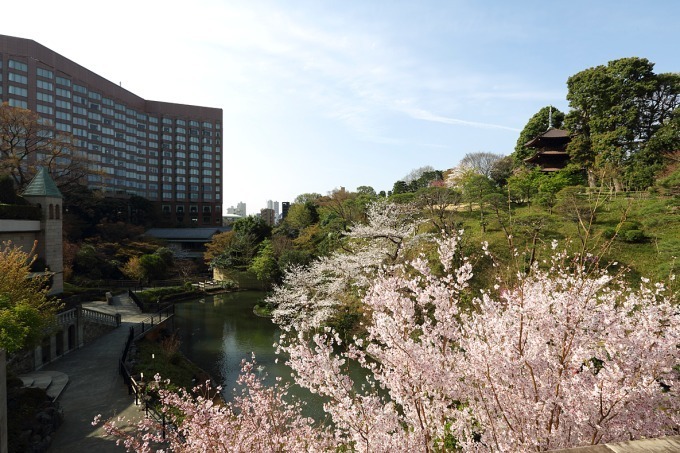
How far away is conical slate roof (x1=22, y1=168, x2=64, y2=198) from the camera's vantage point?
19891mm

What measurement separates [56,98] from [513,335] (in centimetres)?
6758

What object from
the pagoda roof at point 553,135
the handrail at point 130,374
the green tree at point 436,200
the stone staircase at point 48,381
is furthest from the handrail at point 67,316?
the pagoda roof at point 553,135

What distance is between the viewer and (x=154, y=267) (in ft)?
111

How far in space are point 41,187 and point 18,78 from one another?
1646 inches

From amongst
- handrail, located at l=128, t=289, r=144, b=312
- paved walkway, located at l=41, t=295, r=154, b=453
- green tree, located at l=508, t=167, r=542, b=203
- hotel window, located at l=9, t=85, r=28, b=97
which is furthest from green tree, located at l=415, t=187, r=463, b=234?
hotel window, located at l=9, t=85, r=28, b=97

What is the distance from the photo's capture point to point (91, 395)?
503 inches

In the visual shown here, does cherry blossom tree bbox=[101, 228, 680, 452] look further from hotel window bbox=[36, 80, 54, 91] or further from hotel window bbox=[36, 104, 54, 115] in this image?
hotel window bbox=[36, 80, 54, 91]

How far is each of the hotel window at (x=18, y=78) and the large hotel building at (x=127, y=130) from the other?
7 cm

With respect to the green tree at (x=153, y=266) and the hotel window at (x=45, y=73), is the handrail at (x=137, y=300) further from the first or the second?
the hotel window at (x=45, y=73)

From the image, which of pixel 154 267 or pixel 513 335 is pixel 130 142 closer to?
pixel 154 267

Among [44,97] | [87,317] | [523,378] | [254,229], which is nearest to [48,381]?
[87,317]

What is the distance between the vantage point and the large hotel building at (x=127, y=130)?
48.3 meters

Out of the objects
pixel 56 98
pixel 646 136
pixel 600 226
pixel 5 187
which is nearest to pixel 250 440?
pixel 5 187

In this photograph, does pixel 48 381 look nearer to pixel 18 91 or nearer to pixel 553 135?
pixel 553 135
